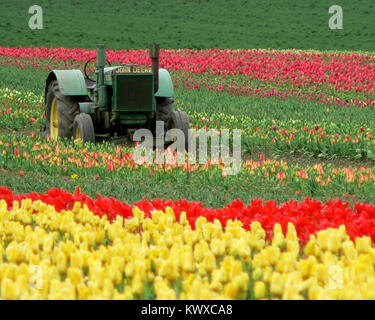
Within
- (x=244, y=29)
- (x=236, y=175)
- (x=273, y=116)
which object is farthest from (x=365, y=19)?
(x=236, y=175)

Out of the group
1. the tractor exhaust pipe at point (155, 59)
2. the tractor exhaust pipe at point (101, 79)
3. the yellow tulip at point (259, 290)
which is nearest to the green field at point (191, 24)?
the tractor exhaust pipe at point (101, 79)

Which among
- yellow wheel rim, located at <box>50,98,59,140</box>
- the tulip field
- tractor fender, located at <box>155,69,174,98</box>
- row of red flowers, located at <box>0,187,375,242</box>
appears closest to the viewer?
the tulip field

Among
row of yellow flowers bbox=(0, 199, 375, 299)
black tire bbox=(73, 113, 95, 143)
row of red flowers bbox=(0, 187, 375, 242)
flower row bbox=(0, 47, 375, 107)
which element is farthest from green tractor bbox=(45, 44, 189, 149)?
flower row bbox=(0, 47, 375, 107)

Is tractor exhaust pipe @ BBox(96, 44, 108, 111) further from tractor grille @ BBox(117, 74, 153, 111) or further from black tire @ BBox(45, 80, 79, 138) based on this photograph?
black tire @ BBox(45, 80, 79, 138)

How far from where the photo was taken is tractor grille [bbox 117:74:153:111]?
11602 millimetres

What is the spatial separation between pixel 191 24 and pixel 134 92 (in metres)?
34.1

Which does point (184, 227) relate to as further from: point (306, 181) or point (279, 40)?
point (279, 40)

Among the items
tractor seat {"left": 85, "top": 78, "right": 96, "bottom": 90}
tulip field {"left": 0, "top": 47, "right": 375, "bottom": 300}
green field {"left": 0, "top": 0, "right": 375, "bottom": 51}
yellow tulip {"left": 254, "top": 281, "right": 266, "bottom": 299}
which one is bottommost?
yellow tulip {"left": 254, "top": 281, "right": 266, "bottom": 299}

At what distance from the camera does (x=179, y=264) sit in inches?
156

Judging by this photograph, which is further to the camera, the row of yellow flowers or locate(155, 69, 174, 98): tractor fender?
locate(155, 69, 174, 98): tractor fender

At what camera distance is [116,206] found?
5.60 m

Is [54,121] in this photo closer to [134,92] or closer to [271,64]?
[134,92]

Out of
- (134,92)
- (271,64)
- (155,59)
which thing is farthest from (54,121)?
(271,64)

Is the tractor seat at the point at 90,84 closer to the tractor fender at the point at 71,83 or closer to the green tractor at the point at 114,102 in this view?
the green tractor at the point at 114,102
